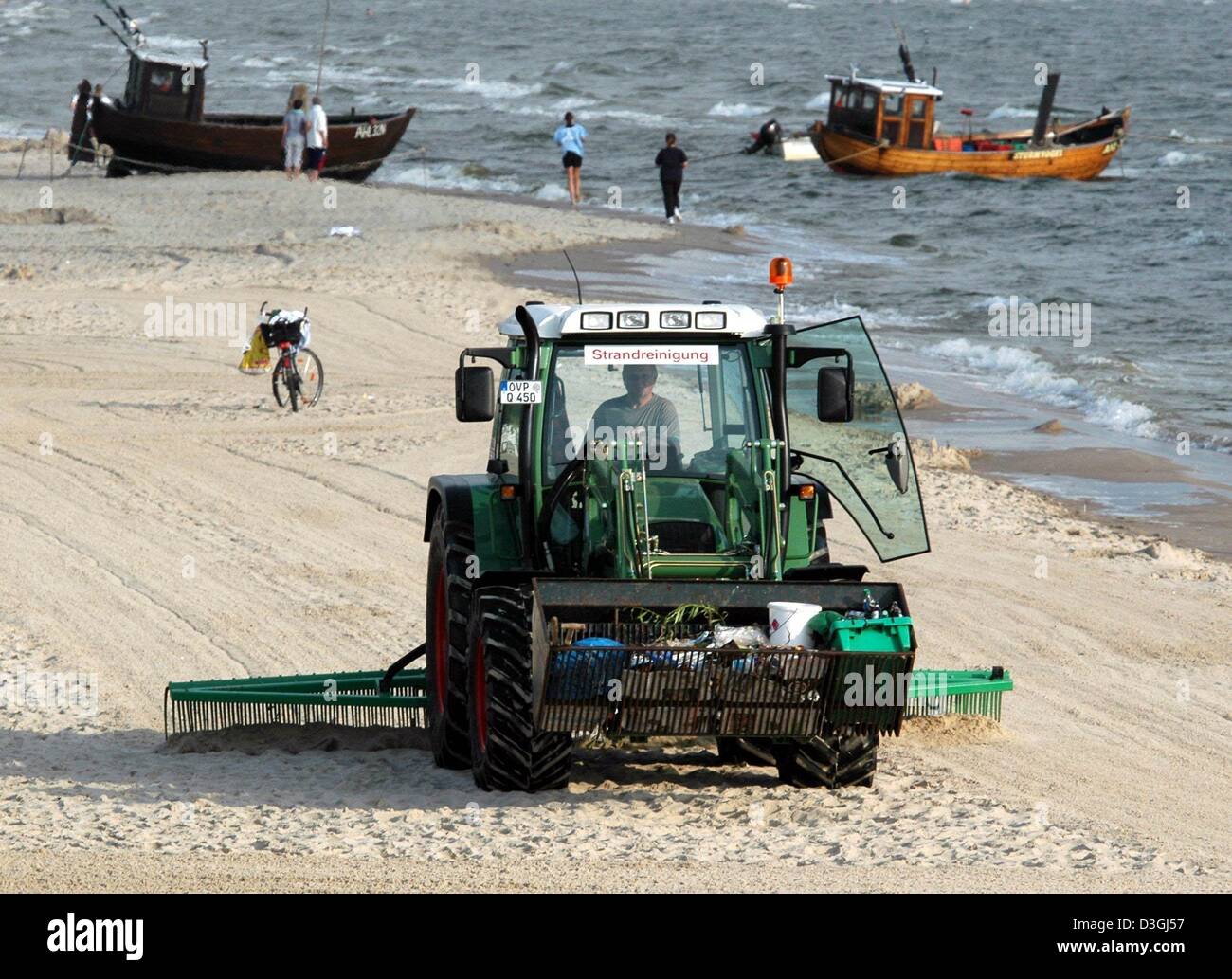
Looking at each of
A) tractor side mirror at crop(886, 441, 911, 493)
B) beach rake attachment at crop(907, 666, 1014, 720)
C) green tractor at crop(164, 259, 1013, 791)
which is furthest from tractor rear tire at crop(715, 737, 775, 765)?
tractor side mirror at crop(886, 441, 911, 493)

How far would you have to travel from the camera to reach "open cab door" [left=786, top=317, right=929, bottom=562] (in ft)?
25.1

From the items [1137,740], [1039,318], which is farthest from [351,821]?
[1039,318]

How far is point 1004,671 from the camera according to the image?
8.79m

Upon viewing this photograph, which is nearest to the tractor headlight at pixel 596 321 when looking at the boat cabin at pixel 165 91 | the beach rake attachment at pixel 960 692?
the beach rake attachment at pixel 960 692

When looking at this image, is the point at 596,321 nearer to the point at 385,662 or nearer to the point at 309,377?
the point at 385,662

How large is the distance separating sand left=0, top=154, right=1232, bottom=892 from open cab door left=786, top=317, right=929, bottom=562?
3.69ft

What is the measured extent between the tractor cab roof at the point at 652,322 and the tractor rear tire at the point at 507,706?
1.23m

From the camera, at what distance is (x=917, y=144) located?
4012cm

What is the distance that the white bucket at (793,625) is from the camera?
700 cm

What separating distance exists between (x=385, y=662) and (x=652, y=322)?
3.24m

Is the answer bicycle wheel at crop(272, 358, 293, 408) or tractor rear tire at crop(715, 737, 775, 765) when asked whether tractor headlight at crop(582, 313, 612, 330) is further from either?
bicycle wheel at crop(272, 358, 293, 408)

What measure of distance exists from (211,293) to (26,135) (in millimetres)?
25065

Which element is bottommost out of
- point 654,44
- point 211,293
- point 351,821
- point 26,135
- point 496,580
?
point 351,821
